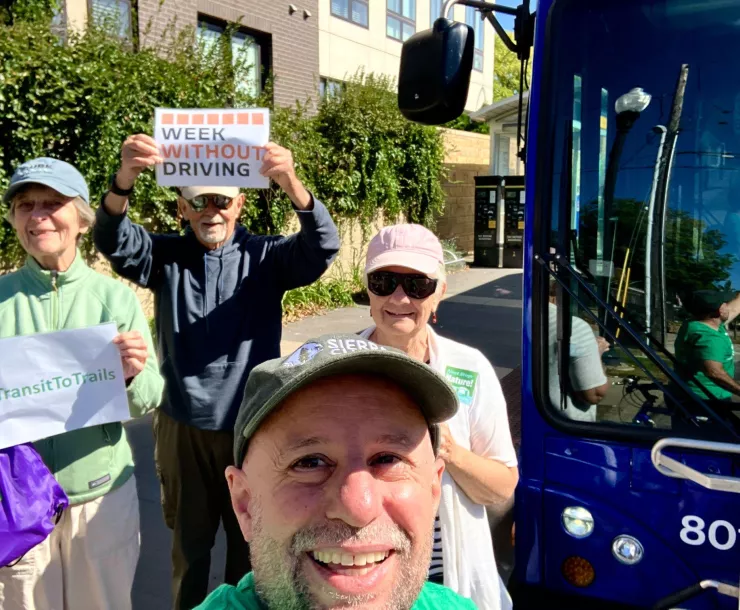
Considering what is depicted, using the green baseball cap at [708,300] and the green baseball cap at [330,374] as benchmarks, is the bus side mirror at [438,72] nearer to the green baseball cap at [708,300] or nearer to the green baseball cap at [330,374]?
the green baseball cap at [708,300]

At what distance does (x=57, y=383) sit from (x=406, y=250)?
4.35ft

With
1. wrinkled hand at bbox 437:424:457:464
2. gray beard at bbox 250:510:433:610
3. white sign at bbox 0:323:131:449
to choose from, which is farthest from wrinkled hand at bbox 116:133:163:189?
gray beard at bbox 250:510:433:610

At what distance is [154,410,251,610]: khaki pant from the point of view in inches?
115

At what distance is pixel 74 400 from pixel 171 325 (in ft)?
1.82

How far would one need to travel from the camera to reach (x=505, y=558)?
3096mm

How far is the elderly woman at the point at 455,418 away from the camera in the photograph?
6.96 ft

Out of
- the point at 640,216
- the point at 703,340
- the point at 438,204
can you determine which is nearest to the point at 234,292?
the point at 640,216

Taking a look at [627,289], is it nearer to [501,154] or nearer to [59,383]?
[59,383]

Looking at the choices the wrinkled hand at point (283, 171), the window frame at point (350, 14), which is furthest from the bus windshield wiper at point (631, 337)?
the window frame at point (350, 14)

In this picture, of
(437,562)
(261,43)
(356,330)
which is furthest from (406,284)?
(261,43)

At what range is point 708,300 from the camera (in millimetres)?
2359

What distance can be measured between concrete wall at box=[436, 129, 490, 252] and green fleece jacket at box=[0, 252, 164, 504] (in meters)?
16.2

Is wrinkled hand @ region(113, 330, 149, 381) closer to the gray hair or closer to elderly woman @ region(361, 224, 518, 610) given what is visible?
the gray hair

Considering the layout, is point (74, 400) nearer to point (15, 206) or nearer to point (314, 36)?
point (15, 206)
